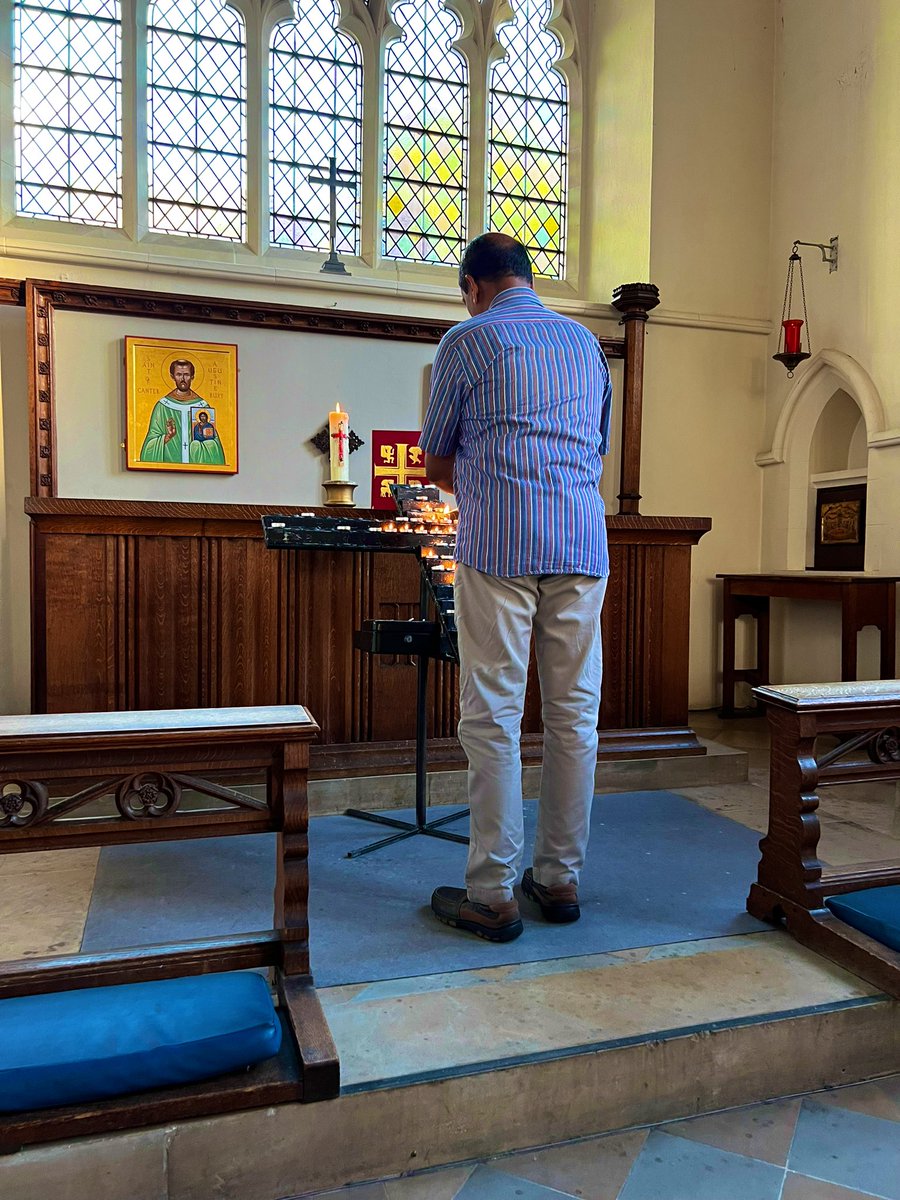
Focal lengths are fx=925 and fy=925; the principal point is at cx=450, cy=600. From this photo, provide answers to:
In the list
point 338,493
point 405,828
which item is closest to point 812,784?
point 405,828

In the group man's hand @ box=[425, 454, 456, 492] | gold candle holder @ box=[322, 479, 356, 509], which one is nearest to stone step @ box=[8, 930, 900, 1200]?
man's hand @ box=[425, 454, 456, 492]

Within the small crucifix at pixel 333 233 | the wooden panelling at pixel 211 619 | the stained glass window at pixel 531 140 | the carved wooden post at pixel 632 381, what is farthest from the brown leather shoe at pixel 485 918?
the stained glass window at pixel 531 140

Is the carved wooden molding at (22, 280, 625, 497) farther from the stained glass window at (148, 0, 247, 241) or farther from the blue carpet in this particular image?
the blue carpet

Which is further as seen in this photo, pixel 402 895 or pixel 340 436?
pixel 340 436

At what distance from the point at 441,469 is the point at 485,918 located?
111 centimetres

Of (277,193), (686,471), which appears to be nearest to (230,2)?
(277,193)

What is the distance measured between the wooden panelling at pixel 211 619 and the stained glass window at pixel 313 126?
337 centimetres

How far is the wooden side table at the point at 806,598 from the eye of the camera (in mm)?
4879

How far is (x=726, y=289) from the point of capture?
6.38 metres

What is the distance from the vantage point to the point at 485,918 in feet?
7.20

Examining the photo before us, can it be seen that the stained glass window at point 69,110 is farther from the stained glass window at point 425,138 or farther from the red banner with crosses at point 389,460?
the red banner with crosses at point 389,460

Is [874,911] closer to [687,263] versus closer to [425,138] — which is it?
[687,263]

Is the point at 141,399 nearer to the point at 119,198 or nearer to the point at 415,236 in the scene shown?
the point at 119,198

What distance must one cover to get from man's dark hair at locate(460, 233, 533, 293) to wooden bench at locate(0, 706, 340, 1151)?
1.19 meters
